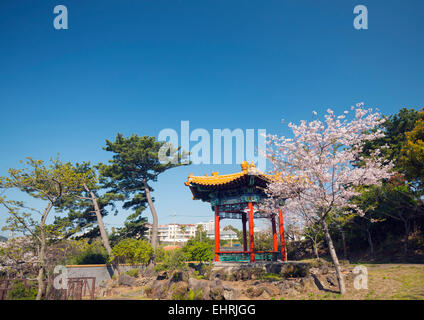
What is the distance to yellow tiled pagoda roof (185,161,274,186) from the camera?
13102 mm

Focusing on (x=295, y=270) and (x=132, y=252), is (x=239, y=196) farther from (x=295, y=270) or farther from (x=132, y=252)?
(x=132, y=252)

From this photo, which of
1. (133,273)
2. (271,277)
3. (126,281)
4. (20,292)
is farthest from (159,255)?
(271,277)

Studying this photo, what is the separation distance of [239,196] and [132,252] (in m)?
9.54

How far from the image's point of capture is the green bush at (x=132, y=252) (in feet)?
59.3

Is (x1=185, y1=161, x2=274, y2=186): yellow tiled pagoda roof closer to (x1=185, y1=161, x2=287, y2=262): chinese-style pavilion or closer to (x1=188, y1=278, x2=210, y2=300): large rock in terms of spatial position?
(x1=185, y1=161, x2=287, y2=262): chinese-style pavilion

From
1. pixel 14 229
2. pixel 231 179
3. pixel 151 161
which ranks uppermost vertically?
pixel 151 161

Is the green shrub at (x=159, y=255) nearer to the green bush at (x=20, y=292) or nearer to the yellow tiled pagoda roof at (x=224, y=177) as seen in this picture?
the yellow tiled pagoda roof at (x=224, y=177)

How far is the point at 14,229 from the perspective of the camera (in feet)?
36.5

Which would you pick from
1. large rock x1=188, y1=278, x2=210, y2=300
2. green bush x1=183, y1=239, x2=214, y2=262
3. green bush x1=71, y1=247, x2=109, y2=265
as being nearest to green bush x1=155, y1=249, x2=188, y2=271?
green bush x1=183, y1=239, x2=214, y2=262

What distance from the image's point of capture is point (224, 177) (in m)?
15.1

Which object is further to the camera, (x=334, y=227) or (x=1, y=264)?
(x=334, y=227)
